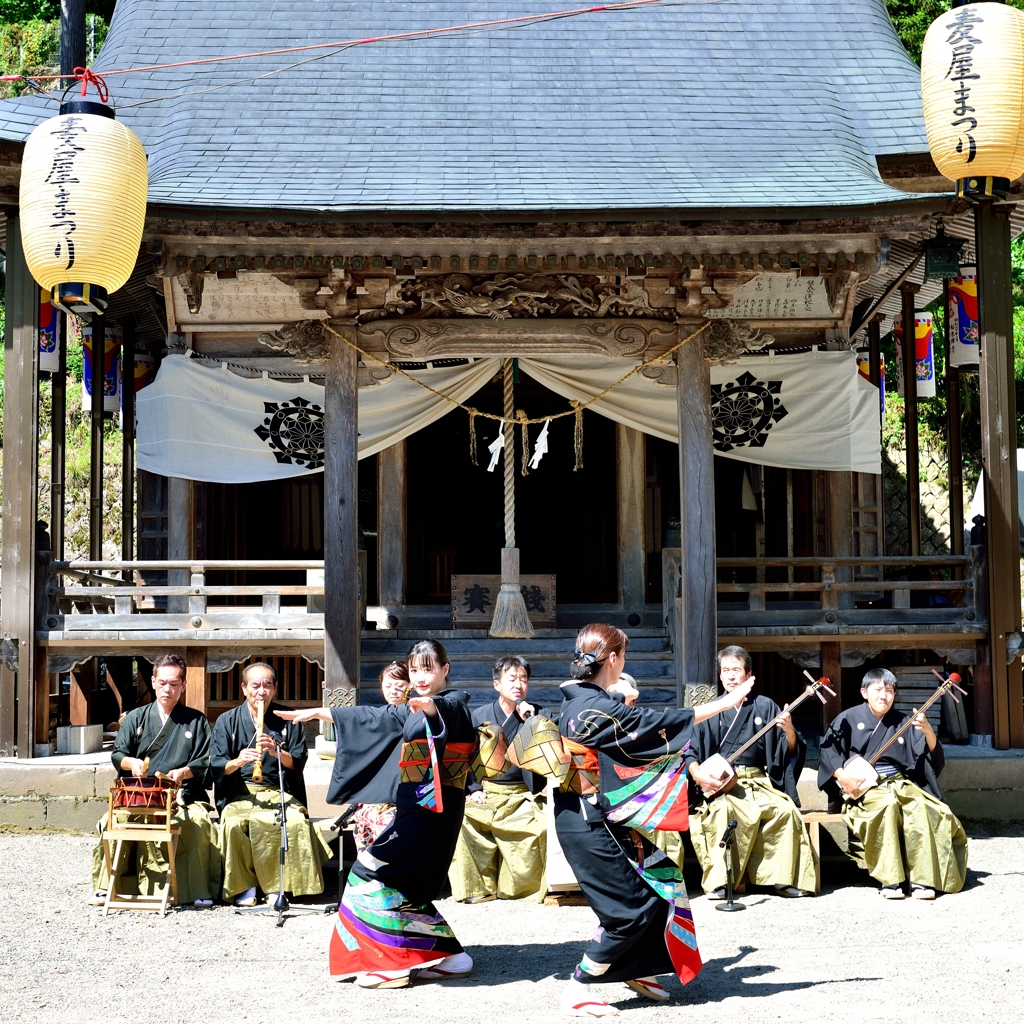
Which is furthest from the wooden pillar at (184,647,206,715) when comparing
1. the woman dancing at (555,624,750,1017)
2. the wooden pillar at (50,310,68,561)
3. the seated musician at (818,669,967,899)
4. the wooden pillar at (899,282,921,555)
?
the wooden pillar at (899,282,921,555)

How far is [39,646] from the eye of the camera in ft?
27.0

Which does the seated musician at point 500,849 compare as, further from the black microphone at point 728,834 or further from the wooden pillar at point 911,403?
the wooden pillar at point 911,403

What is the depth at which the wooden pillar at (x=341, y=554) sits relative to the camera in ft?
26.4

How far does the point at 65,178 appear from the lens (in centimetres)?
686

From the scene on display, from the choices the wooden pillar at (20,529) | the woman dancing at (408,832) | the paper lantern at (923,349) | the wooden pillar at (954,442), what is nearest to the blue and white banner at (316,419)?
the wooden pillar at (954,442)

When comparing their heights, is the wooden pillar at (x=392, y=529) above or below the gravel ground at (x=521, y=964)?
above

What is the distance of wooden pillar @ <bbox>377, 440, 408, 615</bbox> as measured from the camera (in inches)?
418

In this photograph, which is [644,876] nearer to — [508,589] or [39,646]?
[508,589]

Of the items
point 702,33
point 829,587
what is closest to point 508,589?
point 829,587

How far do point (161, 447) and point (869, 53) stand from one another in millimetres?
6987

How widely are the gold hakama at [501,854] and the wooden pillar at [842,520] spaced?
17.2 feet

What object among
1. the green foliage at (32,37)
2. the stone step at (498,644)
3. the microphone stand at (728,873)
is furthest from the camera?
the green foliage at (32,37)

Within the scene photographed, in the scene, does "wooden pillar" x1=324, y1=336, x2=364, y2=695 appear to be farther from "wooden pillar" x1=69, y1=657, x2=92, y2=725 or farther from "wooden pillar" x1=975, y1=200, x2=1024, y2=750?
"wooden pillar" x1=975, y1=200, x2=1024, y2=750

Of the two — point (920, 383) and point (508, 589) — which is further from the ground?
point (920, 383)
